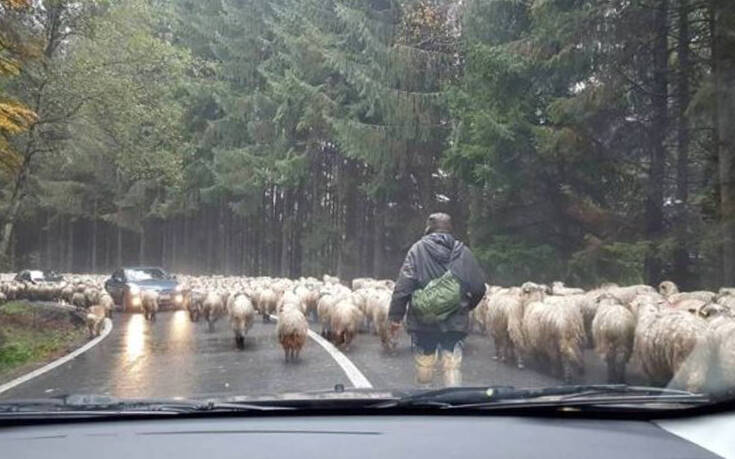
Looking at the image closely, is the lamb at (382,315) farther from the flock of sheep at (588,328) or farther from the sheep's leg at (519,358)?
the sheep's leg at (519,358)

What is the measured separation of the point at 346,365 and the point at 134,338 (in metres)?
6.75

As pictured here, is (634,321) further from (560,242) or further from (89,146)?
(89,146)

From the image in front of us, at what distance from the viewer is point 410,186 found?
3197 centimetres

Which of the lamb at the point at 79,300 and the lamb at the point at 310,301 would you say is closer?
the lamb at the point at 310,301

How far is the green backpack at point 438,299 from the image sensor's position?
7746mm

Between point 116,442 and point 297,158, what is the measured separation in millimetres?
32548

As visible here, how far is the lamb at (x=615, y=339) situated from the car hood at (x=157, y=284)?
18.0m

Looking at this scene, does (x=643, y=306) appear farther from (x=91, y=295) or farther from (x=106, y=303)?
(x=91, y=295)

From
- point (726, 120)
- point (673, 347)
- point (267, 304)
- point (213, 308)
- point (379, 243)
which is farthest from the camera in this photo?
point (379, 243)

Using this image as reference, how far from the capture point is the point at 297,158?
35.3m

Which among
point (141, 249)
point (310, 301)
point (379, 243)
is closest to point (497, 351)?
point (310, 301)

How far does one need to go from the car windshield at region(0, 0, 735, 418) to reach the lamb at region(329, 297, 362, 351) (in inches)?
2.3

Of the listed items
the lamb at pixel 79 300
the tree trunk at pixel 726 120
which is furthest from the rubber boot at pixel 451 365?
the lamb at pixel 79 300

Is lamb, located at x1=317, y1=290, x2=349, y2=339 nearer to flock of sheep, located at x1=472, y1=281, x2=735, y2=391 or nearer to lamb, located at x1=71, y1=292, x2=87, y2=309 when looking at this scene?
flock of sheep, located at x1=472, y1=281, x2=735, y2=391
